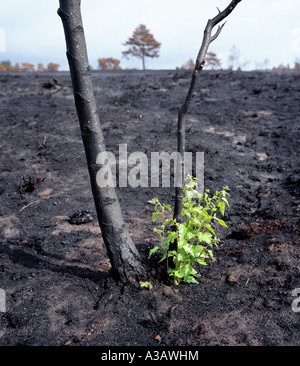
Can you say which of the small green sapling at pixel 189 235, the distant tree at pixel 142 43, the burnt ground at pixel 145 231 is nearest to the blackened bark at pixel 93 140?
the burnt ground at pixel 145 231

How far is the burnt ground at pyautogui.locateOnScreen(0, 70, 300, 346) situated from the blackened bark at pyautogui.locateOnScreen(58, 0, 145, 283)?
0.92ft

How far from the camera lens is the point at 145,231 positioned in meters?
4.30

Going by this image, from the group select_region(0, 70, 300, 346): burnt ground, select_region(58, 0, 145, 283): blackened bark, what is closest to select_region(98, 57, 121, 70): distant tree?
select_region(0, 70, 300, 346): burnt ground

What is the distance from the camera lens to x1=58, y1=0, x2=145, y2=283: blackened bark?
249 cm

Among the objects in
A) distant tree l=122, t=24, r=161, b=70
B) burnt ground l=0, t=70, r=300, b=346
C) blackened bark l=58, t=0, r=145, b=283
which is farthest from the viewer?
distant tree l=122, t=24, r=161, b=70

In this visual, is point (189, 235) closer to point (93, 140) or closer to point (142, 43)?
point (93, 140)

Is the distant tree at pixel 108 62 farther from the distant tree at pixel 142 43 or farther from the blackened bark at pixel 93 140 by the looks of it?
the blackened bark at pixel 93 140

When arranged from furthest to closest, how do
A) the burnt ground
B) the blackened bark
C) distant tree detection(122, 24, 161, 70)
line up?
distant tree detection(122, 24, 161, 70), the burnt ground, the blackened bark

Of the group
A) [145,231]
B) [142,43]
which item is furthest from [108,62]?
[145,231]

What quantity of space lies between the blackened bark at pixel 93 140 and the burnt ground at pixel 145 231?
0.92ft

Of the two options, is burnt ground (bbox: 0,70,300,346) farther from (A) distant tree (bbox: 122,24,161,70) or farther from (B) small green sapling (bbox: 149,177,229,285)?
(A) distant tree (bbox: 122,24,161,70)

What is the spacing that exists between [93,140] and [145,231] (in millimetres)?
1937

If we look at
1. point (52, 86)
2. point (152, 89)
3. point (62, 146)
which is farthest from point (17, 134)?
point (152, 89)

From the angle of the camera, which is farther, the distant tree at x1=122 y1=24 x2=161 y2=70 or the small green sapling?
the distant tree at x1=122 y1=24 x2=161 y2=70
